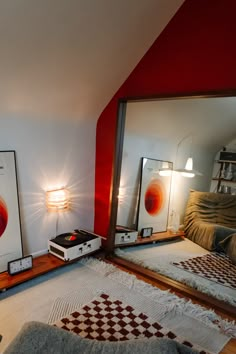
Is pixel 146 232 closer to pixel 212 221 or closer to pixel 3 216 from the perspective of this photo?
pixel 212 221

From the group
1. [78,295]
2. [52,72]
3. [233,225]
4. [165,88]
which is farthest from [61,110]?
[233,225]

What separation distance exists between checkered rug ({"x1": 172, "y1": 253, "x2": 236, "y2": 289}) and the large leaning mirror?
3 centimetres

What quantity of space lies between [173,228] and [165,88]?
4.17 ft

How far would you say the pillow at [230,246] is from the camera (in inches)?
82.1

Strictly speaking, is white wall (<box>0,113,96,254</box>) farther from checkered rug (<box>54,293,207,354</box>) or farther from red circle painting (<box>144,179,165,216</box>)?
checkered rug (<box>54,293,207,354</box>)

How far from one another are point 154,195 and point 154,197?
20mm

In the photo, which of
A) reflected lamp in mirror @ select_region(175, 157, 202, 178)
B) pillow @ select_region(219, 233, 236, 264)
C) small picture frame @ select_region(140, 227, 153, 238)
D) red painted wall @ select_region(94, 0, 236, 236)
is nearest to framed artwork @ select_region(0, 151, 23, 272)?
red painted wall @ select_region(94, 0, 236, 236)

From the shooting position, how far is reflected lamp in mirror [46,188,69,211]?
7.74ft

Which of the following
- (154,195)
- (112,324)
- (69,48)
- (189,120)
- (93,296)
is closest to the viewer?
(112,324)

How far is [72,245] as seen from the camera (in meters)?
2.37

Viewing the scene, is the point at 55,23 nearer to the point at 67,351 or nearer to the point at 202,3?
the point at 202,3

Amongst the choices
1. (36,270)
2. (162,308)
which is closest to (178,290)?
(162,308)

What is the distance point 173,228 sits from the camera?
243 centimetres

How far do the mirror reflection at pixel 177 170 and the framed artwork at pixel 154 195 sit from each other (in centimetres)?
1
